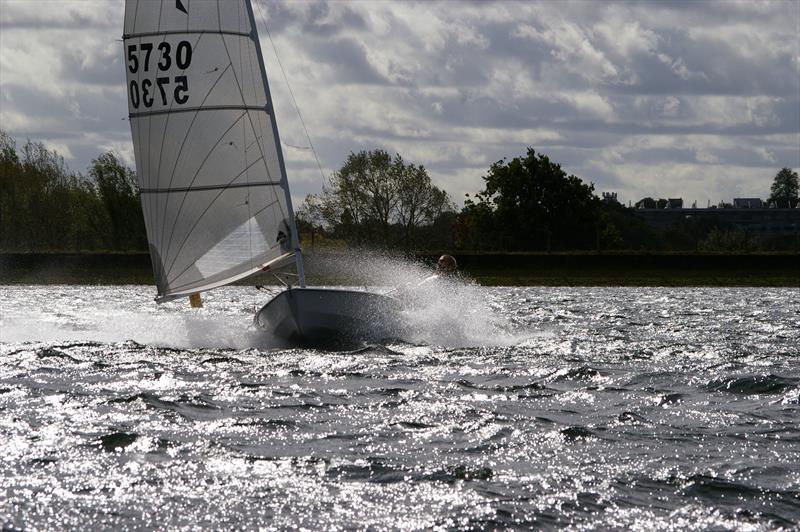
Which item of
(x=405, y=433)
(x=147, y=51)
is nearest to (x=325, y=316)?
(x=147, y=51)

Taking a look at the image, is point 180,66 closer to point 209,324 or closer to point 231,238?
point 231,238

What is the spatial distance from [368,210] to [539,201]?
14.4m

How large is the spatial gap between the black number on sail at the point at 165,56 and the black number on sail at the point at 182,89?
31 cm

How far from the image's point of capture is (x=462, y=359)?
57.5ft

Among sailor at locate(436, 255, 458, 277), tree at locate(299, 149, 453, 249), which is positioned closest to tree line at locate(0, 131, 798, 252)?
tree at locate(299, 149, 453, 249)

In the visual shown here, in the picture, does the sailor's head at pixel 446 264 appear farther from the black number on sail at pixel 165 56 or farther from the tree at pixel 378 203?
the tree at pixel 378 203

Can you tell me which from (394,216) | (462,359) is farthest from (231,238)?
(394,216)

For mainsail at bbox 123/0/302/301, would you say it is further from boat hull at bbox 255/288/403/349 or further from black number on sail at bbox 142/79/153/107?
boat hull at bbox 255/288/403/349

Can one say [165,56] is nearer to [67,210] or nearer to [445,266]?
[445,266]

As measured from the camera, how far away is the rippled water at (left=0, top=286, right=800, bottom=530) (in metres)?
8.55

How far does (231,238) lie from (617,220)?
118m

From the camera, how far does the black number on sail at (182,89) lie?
20.8 metres

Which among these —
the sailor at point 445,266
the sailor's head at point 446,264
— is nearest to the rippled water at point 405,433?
the sailor at point 445,266

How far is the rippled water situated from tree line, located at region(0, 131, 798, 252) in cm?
5981
